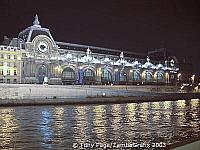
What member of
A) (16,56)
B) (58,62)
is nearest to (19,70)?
(16,56)

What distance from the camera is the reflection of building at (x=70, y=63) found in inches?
2921

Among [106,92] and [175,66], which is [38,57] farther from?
[175,66]

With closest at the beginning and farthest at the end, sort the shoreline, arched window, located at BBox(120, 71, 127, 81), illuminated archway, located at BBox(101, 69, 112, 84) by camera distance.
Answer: the shoreline
illuminated archway, located at BBox(101, 69, 112, 84)
arched window, located at BBox(120, 71, 127, 81)

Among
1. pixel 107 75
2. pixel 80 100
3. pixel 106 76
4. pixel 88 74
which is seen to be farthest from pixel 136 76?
pixel 80 100

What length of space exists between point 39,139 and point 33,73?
59504 millimetres

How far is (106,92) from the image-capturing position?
71.6 metres

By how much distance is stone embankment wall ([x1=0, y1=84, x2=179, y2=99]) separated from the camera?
58025 millimetres

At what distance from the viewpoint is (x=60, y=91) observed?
63.4 metres

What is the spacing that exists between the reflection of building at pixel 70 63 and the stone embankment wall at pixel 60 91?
11.7m

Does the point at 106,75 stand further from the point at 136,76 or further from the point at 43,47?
the point at 43,47

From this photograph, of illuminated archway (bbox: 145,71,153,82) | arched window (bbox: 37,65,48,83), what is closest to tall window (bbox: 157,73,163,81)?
illuminated archway (bbox: 145,71,153,82)

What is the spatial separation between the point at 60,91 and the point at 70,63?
20822mm

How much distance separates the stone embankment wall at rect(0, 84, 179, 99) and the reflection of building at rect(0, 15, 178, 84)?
1174cm

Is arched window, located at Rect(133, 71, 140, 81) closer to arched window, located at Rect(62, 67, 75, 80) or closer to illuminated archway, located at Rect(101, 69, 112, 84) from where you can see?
illuminated archway, located at Rect(101, 69, 112, 84)
